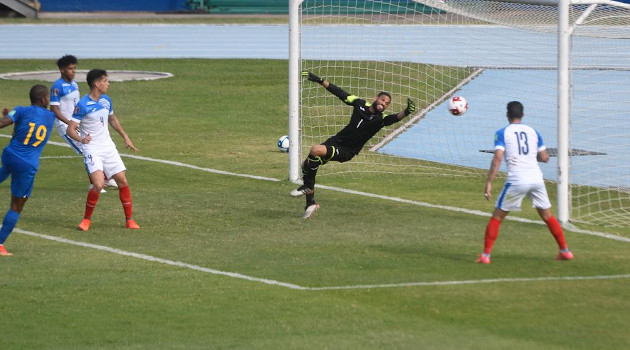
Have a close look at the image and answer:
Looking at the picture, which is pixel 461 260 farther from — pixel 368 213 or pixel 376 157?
pixel 376 157

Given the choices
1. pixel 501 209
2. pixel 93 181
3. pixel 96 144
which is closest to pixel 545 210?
pixel 501 209

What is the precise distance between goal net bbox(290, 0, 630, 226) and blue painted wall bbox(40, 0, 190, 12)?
57.7 feet

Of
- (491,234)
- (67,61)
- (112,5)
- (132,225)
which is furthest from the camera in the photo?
(112,5)

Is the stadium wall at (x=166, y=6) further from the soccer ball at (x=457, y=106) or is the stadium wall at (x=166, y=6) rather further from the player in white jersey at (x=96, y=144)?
the player in white jersey at (x=96, y=144)

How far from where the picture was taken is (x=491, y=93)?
1001 inches

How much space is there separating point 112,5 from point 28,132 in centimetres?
3778

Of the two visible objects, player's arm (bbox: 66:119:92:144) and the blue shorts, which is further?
player's arm (bbox: 66:119:92:144)

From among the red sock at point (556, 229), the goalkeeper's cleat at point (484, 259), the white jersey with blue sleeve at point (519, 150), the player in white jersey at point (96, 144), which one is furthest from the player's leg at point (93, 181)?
the red sock at point (556, 229)

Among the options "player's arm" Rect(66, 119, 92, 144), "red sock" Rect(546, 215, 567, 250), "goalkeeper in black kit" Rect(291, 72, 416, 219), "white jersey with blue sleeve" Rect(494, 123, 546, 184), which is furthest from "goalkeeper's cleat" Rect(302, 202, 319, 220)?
"red sock" Rect(546, 215, 567, 250)

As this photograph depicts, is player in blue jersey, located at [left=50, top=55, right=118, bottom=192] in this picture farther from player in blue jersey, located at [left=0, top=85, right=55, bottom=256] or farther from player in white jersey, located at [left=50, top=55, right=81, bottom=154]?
player in blue jersey, located at [left=0, top=85, right=55, bottom=256]

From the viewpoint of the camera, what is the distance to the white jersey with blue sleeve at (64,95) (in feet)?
54.2

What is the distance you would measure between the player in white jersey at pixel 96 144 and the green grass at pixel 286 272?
1.31 ft

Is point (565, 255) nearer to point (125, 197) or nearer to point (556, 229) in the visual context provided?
point (556, 229)

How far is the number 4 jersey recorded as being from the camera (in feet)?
42.1
